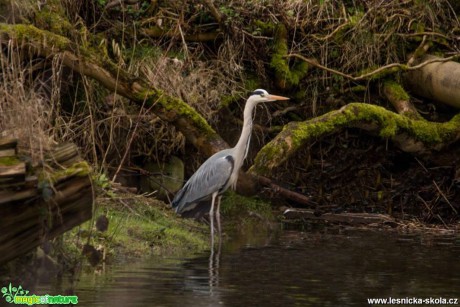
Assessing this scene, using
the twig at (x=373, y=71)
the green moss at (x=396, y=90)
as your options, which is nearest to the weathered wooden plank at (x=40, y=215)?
the twig at (x=373, y=71)

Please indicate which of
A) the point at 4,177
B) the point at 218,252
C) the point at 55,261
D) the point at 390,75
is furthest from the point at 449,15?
the point at 4,177

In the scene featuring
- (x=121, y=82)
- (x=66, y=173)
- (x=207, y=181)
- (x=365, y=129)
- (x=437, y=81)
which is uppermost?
(x=121, y=82)

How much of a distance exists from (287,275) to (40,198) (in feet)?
8.56

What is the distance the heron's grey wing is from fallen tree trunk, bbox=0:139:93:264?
4.51m

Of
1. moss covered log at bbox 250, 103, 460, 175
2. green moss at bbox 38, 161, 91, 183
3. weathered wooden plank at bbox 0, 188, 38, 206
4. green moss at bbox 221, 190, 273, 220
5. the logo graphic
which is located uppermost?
green moss at bbox 38, 161, 91, 183

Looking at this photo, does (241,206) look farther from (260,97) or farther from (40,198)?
(40,198)

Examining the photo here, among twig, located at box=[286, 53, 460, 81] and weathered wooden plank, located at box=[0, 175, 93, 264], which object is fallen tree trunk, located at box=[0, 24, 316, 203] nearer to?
twig, located at box=[286, 53, 460, 81]

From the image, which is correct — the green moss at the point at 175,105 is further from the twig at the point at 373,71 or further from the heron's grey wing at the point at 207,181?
the twig at the point at 373,71

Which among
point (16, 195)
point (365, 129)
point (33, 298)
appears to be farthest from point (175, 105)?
point (16, 195)

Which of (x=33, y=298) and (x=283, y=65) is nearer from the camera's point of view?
(x=33, y=298)

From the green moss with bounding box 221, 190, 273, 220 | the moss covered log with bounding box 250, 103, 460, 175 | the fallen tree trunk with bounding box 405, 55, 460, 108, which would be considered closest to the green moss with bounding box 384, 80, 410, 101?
the fallen tree trunk with bounding box 405, 55, 460, 108

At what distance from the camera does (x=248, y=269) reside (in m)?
7.65

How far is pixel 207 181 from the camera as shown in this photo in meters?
10.1

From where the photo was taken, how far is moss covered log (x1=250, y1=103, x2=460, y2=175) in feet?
35.4
